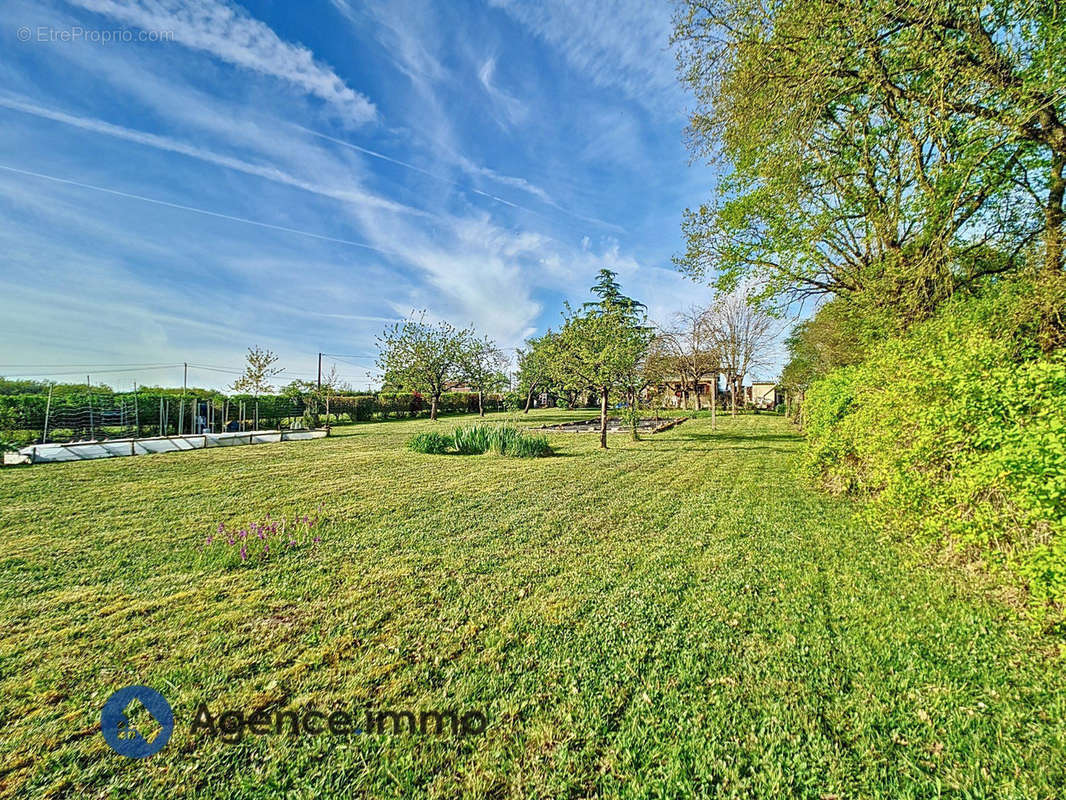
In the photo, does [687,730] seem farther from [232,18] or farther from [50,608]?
[232,18]

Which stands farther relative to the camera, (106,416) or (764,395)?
(764,395)

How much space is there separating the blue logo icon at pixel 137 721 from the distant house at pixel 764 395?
4233 centimetres

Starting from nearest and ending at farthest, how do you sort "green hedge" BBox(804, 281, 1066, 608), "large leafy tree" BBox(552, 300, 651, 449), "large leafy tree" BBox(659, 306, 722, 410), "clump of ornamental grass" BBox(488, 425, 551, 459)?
"green hedge" BBox(804, 281, 1066, 608) → "clump of ornamental grass" BBox(488, 425, 551, 459) → "large leafy tree" BBox(552, 300, 651, 449) → "large leafy tree" BBox(659, 306, 722, 410)

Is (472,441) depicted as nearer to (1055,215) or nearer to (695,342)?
(1055,215)

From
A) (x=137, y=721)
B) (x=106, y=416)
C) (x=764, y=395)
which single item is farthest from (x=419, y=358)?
(x=764, y=395)

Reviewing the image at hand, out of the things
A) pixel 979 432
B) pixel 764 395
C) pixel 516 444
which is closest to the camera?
pixel 979 432

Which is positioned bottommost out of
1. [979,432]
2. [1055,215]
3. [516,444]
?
[516,444]

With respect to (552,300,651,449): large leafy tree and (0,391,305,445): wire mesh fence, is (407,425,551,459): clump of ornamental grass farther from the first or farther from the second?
(0,391,305,445): wire mesh fence

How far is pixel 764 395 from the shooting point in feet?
140

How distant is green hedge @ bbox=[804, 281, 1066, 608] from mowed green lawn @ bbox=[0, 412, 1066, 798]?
25.1 inches

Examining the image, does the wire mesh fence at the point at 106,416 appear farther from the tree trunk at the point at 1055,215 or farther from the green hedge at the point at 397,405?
the tree trunk at the point at 1055,215

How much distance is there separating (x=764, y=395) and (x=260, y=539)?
47577 millimetres

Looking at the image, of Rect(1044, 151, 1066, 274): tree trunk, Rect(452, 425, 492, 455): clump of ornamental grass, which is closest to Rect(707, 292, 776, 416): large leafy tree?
Rect(452, 425, 492, 455): clump of ornamental grass

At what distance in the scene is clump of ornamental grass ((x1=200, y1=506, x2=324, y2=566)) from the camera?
3.95 m
